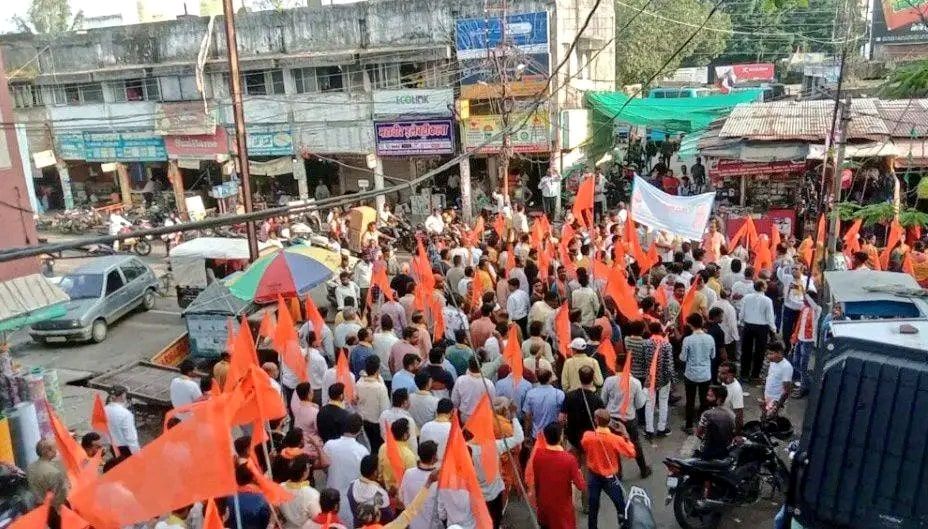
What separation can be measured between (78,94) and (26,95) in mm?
2618

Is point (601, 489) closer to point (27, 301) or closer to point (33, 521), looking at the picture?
point (33, 521)

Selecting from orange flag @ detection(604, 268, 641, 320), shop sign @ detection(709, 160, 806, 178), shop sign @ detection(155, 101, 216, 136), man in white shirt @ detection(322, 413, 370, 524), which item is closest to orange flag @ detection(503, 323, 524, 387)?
orange flag @ detection(604, 268, 641, 320)

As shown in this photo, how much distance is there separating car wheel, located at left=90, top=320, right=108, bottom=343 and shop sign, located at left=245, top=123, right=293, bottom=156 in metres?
10.8

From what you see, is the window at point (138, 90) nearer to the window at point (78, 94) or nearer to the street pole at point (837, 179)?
the window at point (78, 94)

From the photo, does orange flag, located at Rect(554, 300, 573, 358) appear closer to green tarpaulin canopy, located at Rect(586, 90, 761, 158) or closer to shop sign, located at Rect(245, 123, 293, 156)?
green tarpaulin canopy, located at Rect(586, 90, 761, 158)

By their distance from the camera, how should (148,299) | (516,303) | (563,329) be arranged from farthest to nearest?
(148,299) → (516,303) → (563,329)

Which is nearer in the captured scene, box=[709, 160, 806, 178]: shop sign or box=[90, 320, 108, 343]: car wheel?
box=[90, 320, 108, 343]: car wheel

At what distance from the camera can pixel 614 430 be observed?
6.24 m

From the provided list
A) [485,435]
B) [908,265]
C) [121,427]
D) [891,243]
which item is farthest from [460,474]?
[891,243]

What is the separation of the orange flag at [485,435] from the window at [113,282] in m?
11.4

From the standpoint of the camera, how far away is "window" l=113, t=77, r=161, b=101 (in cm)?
2567

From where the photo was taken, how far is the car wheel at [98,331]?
14070 mm

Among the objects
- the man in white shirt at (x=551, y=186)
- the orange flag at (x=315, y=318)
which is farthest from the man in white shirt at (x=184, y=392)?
the man in white shirt at (x=551, y=186)

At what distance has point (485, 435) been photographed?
569 cm
